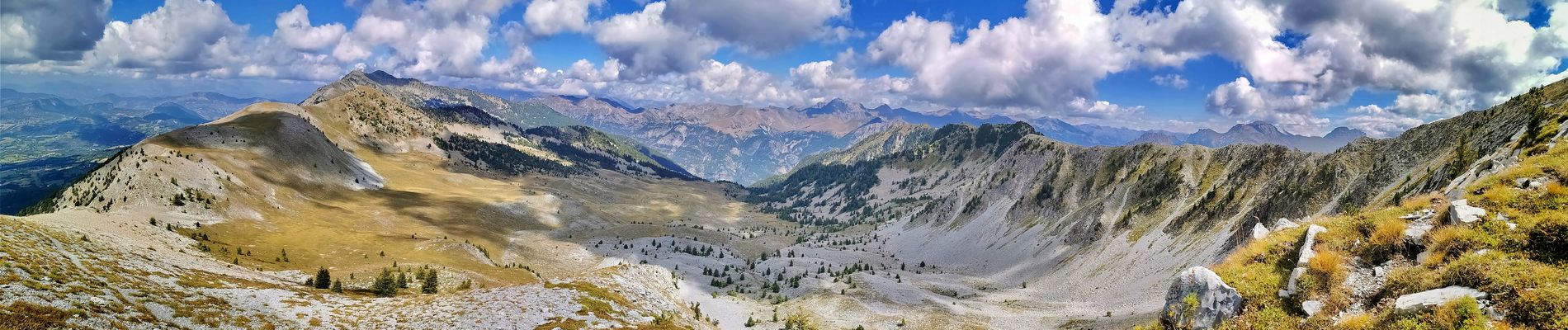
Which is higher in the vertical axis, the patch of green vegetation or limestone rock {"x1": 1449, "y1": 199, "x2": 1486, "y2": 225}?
limestone rock {"x1": 1449, "y1": 199, "x2": 1486, "y2": 225}

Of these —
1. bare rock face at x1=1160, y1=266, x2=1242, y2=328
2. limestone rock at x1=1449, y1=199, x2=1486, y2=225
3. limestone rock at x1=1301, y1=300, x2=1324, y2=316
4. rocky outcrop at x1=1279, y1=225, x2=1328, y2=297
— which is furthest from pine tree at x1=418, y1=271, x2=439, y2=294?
limestone rock at x1=1449, y1=199, x2=1486, y2=225

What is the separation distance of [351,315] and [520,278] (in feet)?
93.5

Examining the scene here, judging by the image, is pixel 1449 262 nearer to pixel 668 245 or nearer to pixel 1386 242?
pixel 1386 242

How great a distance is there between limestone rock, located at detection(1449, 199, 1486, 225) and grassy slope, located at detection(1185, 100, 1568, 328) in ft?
0.59

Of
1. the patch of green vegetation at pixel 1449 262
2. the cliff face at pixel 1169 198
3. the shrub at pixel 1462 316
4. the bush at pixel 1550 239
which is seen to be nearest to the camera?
the shrub at pixel 1462 316

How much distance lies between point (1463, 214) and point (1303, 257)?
3.78 m

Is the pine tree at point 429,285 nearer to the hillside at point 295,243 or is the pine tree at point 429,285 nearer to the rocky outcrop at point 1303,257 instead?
the hillside at point 295,243

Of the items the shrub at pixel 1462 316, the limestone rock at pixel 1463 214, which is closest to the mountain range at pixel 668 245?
the limestone rock at pixel 1463 214

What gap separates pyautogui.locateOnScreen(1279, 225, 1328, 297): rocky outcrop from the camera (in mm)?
16344

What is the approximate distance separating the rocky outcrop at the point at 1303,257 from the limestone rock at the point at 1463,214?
105 inches

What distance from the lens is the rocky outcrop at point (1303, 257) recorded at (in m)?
16.3

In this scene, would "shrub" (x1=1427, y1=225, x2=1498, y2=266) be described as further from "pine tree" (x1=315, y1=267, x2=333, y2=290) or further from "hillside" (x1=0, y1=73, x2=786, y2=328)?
"pine tree" (x1=315, y1=267, x2=333, y2=290)

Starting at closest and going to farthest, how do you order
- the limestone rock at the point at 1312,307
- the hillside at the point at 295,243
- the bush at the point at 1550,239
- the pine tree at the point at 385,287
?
the bush at the point at 1550,239, the limestone rock at the point at 1312,307, the hillside at the point at 295,243, the pine tree at the point at 385,287

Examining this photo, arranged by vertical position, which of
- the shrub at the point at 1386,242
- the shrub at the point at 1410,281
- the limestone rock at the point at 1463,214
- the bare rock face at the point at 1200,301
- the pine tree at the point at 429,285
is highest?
the limestone rock at the point at 1463,214
